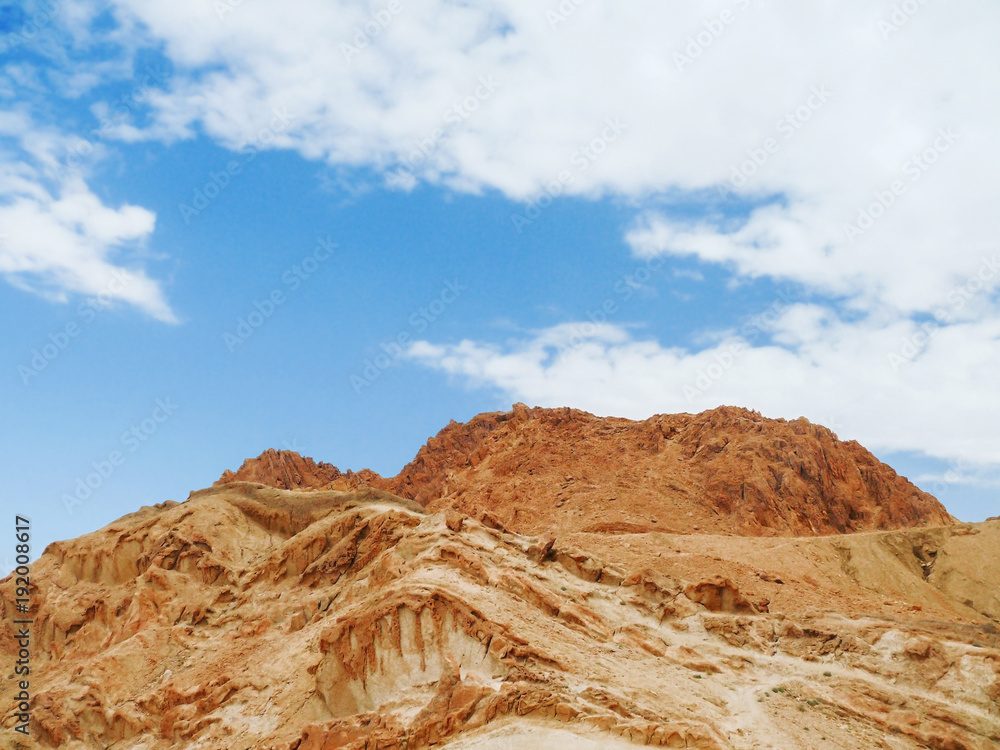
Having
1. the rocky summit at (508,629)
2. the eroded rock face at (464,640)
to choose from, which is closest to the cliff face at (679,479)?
the rocky summit at (508,629)

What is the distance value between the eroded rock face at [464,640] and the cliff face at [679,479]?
33.1ft

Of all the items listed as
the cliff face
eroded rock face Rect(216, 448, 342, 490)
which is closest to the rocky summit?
the cliff face

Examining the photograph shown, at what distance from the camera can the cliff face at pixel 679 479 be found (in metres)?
53.8

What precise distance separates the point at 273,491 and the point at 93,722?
16.8 metres

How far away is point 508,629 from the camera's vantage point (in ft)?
72.2

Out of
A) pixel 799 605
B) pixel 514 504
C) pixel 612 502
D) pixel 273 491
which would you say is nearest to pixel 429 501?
pixel 514 504

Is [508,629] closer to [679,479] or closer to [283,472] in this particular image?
[679,479]

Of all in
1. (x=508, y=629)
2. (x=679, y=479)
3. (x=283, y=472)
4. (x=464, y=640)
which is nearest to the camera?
(x=464, y=640)

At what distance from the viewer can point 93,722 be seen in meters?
29.8

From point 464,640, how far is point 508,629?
1201 mm

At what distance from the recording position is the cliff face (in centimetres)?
5375

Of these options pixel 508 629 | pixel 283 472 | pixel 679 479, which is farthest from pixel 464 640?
pixel 283 472

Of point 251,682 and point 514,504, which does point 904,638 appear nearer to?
point 251,682

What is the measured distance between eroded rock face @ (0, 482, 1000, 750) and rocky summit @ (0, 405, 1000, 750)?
3.4 inches
